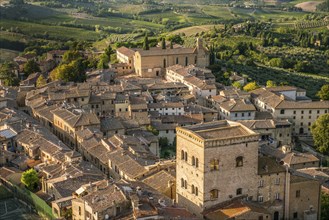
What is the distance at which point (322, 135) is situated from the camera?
55.5m

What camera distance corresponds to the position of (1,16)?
132 meters

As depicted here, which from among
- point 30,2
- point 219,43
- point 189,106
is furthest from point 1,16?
point 189,106

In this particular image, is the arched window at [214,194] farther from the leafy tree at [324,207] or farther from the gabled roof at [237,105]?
the gabled roof at [237,105]

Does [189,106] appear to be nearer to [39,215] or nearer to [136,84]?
[136,84]

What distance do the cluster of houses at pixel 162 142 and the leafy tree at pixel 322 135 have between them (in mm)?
2860

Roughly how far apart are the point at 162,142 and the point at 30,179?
56.9 ft

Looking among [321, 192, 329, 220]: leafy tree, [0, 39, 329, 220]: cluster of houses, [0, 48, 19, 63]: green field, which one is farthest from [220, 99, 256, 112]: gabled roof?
[0, 48, 19, 63]: green field

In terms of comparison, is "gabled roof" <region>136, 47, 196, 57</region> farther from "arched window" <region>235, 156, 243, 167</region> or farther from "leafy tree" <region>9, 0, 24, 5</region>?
"leafy tree" <region>9, 0, 24, 5</region>

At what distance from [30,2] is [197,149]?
Result: 139 meters

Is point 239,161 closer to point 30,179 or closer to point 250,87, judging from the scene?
point 30,179

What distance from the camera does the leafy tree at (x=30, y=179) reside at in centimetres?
4003

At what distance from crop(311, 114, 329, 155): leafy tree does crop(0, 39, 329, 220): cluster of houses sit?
2860mm

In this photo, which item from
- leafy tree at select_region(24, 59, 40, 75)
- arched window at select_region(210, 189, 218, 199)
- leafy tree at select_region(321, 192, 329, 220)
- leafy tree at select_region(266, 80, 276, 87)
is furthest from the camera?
leafy tree at select_region(24, 59, 40, 75)

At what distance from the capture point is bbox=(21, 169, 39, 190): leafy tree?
40031 mm
